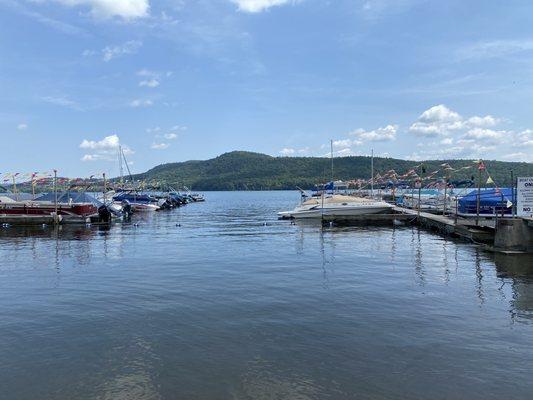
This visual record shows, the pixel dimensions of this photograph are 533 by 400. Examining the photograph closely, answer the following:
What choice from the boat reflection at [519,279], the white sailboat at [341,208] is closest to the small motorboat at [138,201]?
the white sailboat at [341,208]

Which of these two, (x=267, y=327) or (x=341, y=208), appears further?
(x=341, y=208)

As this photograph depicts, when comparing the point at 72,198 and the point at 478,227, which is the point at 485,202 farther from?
the point at 72,198

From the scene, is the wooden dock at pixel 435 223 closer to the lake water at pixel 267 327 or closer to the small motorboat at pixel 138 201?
the lake water at pixel 267 327

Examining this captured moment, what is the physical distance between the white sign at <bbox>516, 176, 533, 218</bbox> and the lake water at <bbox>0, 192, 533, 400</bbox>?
8.53 feet

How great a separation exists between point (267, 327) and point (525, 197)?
55.1 feet

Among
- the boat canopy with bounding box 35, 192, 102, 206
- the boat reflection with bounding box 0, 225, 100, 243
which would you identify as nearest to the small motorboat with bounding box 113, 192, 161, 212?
the boat canopy with bounding box 35, 192, 102, 206

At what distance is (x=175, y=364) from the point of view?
8.43m

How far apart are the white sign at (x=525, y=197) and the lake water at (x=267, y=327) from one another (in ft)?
8.53

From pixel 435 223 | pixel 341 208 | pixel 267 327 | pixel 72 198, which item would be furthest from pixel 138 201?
pixel 267 327

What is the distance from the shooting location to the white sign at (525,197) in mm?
21719

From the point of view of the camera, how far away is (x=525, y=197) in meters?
21.9

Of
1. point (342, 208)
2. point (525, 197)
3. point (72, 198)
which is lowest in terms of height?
point (342, 208)

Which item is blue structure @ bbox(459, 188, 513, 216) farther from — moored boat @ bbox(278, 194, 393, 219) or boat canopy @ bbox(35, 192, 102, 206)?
boat canopy @ bbox(35, 192, 102, 206)

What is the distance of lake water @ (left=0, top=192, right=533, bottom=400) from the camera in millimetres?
7629
